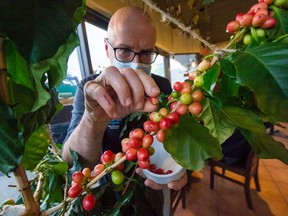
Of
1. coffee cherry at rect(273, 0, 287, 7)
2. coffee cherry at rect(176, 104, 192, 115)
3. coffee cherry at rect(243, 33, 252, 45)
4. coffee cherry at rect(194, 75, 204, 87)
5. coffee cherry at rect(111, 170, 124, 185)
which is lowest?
coffee cherry at rect(111, 170, 124, 185)

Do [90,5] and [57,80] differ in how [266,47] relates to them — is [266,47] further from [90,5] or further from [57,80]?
[90,5]

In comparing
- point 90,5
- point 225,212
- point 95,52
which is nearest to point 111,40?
point 90,5

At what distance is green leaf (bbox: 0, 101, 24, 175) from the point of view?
163 millimetres

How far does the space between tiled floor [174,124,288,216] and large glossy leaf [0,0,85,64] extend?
1.89m

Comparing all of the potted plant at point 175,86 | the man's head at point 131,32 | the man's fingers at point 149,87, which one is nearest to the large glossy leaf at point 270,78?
the potted plant at point 175,86

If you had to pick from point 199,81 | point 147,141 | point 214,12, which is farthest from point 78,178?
point 214,12

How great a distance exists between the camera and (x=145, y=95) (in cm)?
27

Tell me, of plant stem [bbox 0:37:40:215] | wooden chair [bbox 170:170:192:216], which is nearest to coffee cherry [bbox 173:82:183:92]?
plant stem [bbox 0:37:40:215]

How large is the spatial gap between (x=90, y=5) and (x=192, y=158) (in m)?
1.55

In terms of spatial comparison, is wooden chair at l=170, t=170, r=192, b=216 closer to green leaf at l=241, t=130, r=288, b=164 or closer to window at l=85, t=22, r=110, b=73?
green leaf at l=241, t=130, r=288, b=164

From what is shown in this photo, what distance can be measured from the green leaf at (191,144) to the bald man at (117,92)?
6 cm

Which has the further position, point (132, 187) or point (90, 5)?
point (90, 5)

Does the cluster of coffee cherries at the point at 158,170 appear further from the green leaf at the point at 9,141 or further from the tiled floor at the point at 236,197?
the tiled floor at the point at 236,197

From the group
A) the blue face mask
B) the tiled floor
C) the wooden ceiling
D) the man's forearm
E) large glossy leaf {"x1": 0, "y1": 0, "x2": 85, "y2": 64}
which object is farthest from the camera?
the wooden ceiling
